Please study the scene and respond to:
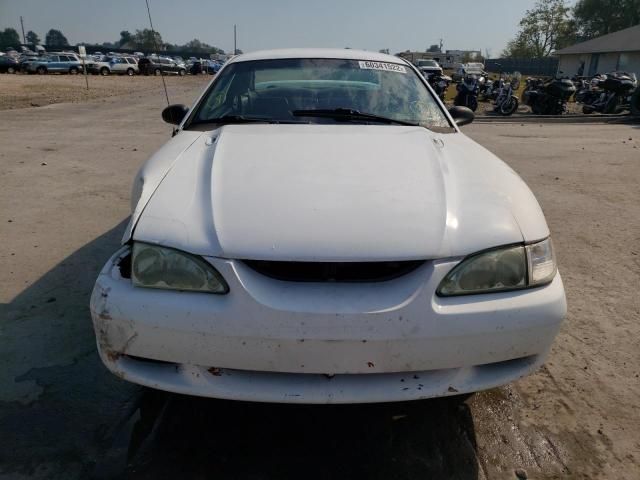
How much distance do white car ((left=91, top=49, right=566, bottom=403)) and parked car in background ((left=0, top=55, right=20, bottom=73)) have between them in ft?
154

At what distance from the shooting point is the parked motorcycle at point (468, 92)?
51.6ft

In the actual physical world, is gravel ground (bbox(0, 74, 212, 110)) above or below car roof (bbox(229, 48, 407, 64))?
below

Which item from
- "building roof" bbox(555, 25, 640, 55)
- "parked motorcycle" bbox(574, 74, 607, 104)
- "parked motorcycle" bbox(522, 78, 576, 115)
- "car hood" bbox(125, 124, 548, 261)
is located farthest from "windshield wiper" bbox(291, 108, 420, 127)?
"building roof" bbox(555, 25, 640, 55)

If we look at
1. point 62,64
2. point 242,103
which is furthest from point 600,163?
point 62,64

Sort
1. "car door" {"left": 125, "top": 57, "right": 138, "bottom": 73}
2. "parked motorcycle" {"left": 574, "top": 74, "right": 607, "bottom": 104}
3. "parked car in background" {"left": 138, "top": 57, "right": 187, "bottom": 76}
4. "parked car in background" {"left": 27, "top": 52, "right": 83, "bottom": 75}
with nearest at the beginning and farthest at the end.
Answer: "parked motorcycle" {"left": 574, "top": 74, "right": 607, "bottom": 104} < "parked car in background" {"left": 27, "top": 52, "right": 83, "bottom": 75} < "parked car in background" {"left": 138, "top": 57, "right": 187, "bottom": 76} < "car door" {"left": 125, "top": 57, "right": 138, "bottom": 73}

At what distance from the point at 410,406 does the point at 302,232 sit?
104cm

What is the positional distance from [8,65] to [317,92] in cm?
4637

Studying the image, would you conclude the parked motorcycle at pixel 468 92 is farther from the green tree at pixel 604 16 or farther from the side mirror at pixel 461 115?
the green tree at pixel 604 16

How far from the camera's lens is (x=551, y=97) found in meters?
15.5

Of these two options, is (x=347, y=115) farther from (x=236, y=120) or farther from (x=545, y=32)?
(x=545, y=32)

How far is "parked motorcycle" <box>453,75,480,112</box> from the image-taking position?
1572 cm

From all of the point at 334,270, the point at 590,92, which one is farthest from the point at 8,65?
the point at 334,270

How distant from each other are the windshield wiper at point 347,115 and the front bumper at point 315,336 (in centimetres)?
144

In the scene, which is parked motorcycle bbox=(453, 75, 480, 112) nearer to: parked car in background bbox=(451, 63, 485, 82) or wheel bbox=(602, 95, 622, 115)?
parked car in background bbox=(451, 63, 485, 82)
